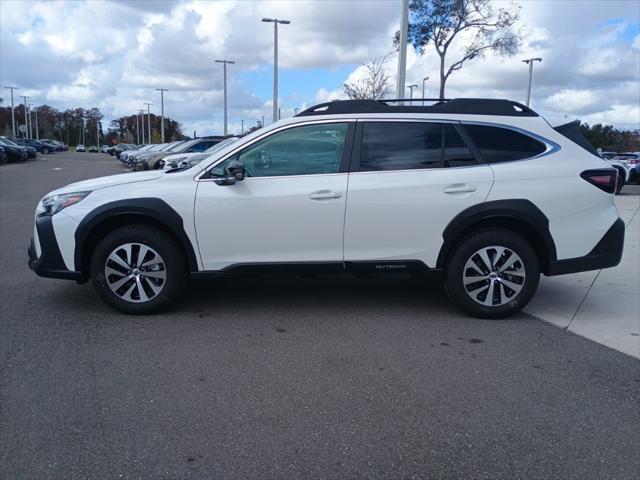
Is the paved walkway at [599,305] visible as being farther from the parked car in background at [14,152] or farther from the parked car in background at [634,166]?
the parked car in background at [14,152]

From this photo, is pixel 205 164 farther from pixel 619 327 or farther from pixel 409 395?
pixel 619 327

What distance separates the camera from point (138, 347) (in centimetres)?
454

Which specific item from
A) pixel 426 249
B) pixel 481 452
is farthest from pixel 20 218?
pixel 481 452

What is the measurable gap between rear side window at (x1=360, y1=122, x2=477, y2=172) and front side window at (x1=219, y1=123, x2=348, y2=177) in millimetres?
262

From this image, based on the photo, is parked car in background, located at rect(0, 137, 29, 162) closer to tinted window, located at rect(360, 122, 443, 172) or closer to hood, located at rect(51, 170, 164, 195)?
hood, located at rect(51, 170, 164, 195)

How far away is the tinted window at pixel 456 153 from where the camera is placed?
17.3ft

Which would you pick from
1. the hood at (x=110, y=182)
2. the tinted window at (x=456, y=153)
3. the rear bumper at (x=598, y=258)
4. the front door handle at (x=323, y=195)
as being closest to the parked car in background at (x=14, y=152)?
the hood at (x=110, y=182)

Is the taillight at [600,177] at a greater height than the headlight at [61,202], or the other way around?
the taillight at [600,177]

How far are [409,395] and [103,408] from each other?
190 centimetres

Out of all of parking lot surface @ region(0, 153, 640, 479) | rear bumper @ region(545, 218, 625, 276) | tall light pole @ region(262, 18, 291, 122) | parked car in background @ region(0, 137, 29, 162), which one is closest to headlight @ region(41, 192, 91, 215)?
parking lot surface @ region(0, 153, 640, 479)

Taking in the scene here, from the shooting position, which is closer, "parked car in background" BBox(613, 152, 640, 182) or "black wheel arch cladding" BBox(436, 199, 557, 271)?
"black wheel arch cladding" BBox(436, 199, 557, 271)

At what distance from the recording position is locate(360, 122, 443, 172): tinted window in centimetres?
523

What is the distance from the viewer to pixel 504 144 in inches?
209

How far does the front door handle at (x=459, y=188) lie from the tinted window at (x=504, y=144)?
0.37m
